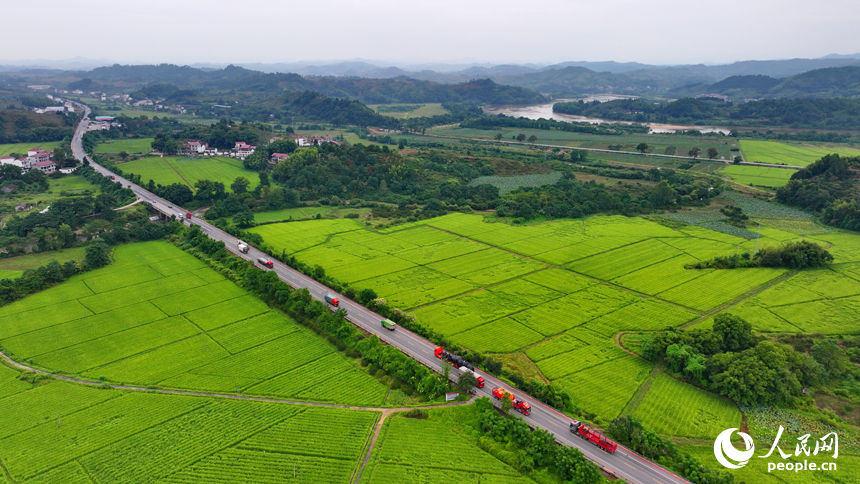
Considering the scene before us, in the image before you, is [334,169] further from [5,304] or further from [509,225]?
[5,304]

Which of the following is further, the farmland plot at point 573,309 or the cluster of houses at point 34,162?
the cluster of houses at point 34,162

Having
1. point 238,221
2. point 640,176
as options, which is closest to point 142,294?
point 238,221

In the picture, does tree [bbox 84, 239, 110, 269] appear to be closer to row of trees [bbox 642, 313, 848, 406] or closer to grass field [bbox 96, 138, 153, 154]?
row of trees [bbox 642, 313, 848, 406]

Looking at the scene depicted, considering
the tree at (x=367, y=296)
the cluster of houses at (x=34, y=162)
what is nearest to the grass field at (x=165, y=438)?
the tree at (x=367, y=296)

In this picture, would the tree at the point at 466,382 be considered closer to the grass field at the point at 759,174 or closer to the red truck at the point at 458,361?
the red truck at the point at 458,361

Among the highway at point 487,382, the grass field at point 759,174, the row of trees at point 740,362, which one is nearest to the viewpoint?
the highway at point 487,382

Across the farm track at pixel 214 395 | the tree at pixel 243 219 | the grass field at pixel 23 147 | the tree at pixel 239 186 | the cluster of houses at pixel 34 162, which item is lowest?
the farm track at pixel 214 395

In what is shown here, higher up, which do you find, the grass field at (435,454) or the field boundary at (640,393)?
the field boundary at (640,393)

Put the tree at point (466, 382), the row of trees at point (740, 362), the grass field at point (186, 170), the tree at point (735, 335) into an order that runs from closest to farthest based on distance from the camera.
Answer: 1. the tree at point (466, 382)
2. the row of trees at point (740, 362)
3. the tree at point (735, 335)
4. the grass field at point (186, 170)
